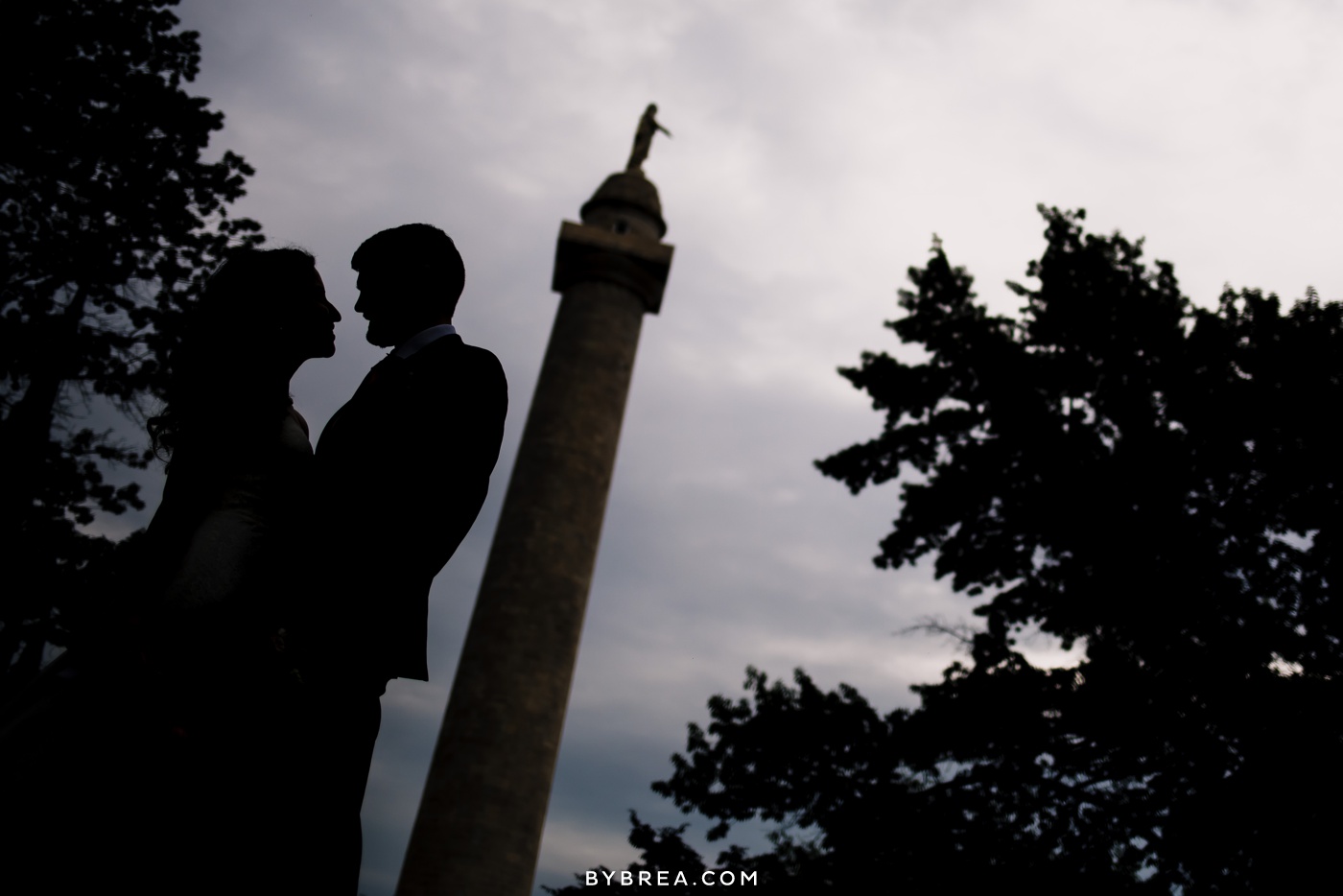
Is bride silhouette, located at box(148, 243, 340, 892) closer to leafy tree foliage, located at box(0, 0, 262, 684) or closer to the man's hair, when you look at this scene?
the man's hair

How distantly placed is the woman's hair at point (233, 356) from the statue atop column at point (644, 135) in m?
19.1

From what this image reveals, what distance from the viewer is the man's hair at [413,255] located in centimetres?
270

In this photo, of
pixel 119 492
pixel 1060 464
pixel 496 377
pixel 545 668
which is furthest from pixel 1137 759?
pixel 119 492

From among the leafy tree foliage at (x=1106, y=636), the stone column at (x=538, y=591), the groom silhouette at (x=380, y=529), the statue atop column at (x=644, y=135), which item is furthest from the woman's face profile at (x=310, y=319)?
the statue atop column at (x=644, y=135)

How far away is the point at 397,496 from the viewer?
2283 millimetres

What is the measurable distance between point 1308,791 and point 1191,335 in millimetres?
5868

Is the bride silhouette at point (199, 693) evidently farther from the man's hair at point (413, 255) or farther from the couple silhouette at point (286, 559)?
the man's hair at point (413, 255)

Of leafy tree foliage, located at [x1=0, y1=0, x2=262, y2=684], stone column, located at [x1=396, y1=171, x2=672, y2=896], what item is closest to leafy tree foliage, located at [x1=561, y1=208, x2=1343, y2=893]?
stone column, located at [x1=396, y1=171, x2=672, y2=896]

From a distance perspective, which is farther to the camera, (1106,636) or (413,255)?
(1106,636)

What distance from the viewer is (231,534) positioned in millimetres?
2166

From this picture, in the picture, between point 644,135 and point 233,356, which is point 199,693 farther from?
point 644,135

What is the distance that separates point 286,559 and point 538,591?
41.9ft

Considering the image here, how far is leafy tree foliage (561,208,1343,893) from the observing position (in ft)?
32.0

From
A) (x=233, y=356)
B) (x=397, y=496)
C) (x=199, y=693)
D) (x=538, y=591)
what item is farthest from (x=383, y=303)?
(x=538, y=591)
